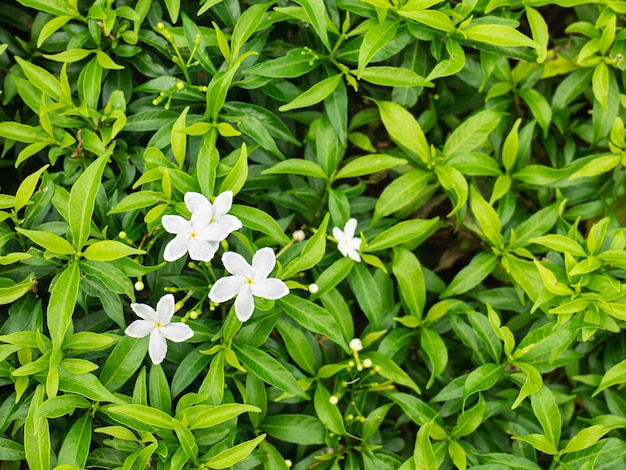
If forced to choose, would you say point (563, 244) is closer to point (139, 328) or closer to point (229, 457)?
point (229, 457)

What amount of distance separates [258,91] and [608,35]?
1138 millimetres

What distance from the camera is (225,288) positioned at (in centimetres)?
158

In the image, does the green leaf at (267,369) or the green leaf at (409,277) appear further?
the green leaf at (409,277)

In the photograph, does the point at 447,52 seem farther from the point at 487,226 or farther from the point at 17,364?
the point at 17,364

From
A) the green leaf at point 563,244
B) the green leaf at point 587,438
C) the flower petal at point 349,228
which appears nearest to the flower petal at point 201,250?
the flower petal at point 349,228

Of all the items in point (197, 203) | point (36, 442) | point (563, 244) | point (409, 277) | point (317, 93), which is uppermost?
point (317, 93)

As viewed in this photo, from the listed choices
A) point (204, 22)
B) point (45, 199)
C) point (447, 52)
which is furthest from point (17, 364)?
point (447, 52)

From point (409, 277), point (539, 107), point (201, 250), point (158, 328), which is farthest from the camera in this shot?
point (539, 107)

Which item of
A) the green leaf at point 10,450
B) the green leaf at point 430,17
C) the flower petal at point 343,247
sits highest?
the green leaf at point 430,17

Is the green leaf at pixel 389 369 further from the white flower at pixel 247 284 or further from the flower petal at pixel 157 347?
the flower petal at pixel 157 347

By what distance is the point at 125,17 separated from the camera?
1.84 m

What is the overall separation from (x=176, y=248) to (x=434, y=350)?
2.80 feet

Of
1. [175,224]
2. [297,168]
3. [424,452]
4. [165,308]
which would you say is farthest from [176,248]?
[424,452]

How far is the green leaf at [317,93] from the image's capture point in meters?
1.85
